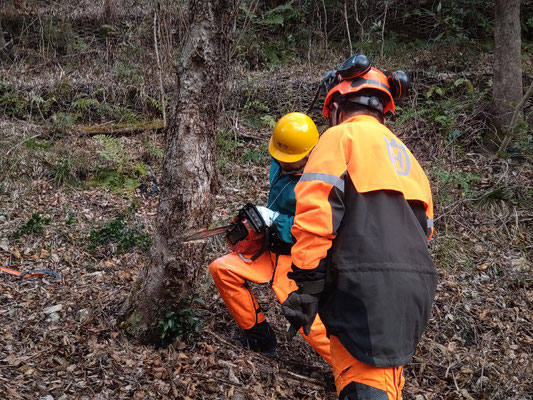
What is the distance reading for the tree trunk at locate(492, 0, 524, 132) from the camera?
7.36m

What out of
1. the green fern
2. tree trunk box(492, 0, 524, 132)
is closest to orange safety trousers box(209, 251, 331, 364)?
the green fern

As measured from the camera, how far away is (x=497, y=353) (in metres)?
4.28

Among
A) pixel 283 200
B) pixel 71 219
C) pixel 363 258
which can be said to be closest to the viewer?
pixel 363 258

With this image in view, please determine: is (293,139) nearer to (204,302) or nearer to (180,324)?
(204,302)

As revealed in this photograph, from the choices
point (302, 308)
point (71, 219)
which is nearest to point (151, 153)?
point (71, 219)

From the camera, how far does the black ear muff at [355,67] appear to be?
8.84ft

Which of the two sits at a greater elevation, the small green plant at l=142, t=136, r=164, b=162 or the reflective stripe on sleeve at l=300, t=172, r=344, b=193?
the reflective stripe on sleeve at l=300, t=172, r=344, b=193

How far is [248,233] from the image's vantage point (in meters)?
3.75

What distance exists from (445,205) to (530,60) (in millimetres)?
5350

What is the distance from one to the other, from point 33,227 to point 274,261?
3.01 metres

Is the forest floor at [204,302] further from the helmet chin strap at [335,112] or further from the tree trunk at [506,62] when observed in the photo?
the helmet chin strap at [335,112]

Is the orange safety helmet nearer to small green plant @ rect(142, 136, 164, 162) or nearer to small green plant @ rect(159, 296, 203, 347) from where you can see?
small green plant @ rect(159, 296, 203, 347)

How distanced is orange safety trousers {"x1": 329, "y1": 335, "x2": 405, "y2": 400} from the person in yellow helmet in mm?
1098

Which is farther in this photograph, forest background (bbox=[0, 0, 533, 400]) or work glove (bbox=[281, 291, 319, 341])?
forest background (bbox=[0, 0, 533, 400])
